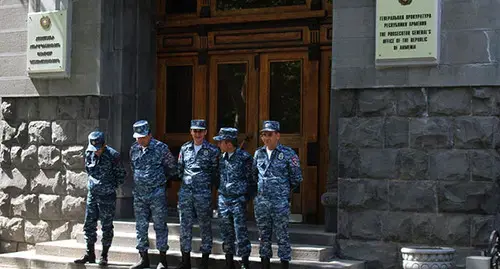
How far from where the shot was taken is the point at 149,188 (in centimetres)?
934

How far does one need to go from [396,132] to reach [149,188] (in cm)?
310

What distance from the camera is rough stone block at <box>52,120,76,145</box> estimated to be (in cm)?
1144

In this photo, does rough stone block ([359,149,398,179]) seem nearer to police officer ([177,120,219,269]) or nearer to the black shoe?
police officer ([177,120,219,269])

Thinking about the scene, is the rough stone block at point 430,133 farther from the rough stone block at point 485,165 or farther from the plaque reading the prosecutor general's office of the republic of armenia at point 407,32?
the plaque reading the prosecutor general's office of the republic of armenia at point 407,32

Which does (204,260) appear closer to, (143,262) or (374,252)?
(143,262)

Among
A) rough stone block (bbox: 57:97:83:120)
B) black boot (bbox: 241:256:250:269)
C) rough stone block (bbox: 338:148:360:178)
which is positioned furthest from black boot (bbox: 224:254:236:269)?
rough stone block (bbox: 57:97:83:120)

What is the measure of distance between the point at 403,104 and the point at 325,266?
218cm

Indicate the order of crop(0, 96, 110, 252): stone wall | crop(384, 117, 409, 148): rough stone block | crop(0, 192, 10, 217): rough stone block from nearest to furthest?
crop(384, 117, 409, 148): rough stone block, crop(0, 96, 110, 252): stone wall, crop(0, 192, 10, 217): rough stone block

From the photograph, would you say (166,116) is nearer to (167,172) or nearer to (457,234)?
(167,172)

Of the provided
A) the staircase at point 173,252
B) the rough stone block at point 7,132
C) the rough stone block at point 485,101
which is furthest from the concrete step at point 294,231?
the rough stone block at point 7,132

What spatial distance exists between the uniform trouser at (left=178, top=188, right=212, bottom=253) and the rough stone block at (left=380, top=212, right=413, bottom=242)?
2128 millimetres

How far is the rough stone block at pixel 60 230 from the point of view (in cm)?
1140

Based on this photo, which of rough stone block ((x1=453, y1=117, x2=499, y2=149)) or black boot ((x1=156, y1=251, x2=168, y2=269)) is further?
black boot ((x1=156, y1=251, x2=168, y2=269))

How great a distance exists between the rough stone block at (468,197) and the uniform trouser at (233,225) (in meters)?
2.33
